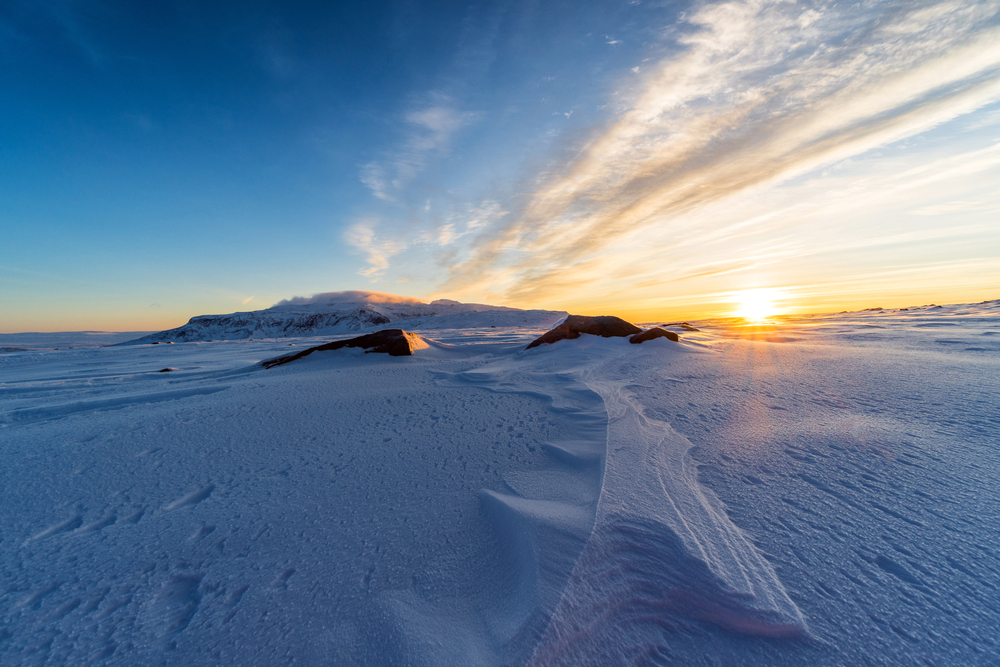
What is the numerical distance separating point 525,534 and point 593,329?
716 cm

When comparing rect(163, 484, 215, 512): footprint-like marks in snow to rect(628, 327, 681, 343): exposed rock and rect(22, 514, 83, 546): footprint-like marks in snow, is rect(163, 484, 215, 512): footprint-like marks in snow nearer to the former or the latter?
rect(22, 514, 83, 546): footprint-like marks in snow

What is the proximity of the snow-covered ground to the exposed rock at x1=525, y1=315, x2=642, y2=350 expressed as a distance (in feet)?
15.9

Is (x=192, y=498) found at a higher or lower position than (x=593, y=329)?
lower

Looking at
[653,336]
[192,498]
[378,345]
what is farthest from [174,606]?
[653,336]

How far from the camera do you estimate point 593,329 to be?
27.2 feet

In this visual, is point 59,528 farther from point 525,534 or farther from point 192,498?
point 525,534

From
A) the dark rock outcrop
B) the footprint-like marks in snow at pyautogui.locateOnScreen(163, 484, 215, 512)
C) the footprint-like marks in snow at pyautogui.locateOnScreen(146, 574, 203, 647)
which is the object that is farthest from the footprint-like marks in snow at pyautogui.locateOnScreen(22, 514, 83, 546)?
the dark rock outcrop

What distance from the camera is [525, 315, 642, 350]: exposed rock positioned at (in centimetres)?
819

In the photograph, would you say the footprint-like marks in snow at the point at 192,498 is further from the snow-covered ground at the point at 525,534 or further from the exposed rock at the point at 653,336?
the exposed rock at the point at 653,336

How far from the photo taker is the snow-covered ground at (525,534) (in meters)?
1.11

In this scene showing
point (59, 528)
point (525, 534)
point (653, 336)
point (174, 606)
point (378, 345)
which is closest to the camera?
point (174, 606)

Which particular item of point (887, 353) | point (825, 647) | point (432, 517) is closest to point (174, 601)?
point (432, 517)

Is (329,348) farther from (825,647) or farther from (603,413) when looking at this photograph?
(825,647)

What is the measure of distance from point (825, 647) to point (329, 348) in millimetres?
7699
